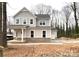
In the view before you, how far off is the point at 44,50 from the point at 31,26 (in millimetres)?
358

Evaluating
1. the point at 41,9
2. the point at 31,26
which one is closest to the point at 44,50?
the point at 31,26

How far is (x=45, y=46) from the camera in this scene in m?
6.16

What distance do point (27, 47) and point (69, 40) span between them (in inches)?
22.0

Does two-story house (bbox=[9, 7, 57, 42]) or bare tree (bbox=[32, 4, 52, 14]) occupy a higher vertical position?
bare tree (bbox=[32, 4, 52, 14])

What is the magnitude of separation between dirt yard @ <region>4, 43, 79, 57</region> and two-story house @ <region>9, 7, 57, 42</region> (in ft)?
0.38

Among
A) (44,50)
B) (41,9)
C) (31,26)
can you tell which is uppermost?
(41,9)

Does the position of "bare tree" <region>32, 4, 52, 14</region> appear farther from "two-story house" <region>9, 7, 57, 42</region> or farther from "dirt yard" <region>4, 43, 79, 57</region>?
"dirt yard" <region>4, 43, 79, 57</region>

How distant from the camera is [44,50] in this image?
6.14 meters

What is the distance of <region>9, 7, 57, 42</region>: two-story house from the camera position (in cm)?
613

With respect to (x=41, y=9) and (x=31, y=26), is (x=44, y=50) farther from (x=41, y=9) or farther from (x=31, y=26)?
(x=41, y=9)

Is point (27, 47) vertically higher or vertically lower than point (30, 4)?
lower

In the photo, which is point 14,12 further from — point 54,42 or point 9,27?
point 54,42

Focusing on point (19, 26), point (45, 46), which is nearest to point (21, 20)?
point (19, 26)

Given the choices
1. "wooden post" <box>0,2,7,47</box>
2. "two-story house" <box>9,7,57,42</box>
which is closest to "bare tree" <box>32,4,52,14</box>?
"two-story house" <box>9,7,57,42</box>
